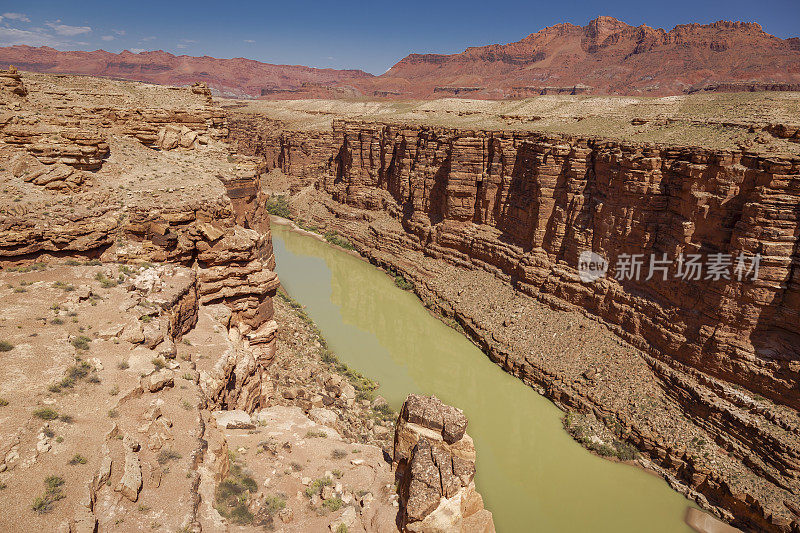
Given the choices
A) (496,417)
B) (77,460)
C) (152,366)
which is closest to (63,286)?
(152,366)

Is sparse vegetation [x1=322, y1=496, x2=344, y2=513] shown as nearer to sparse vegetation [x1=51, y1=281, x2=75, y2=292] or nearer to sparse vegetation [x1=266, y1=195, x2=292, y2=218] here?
sparse vegetation [x1=51, y1=281, x2=75, y2=292]

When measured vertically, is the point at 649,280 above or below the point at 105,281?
below

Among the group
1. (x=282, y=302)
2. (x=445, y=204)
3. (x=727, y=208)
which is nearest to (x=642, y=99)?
(x=445, y=204)

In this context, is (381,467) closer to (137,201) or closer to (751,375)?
(137,201)

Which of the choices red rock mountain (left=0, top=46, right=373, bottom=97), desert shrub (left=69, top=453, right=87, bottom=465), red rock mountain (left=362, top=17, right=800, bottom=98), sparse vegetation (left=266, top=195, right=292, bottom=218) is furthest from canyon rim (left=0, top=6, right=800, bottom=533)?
red rock mountain (left=0, top=46, right=373, bottom=97)

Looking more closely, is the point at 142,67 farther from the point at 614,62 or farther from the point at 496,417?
the point at 496,417
